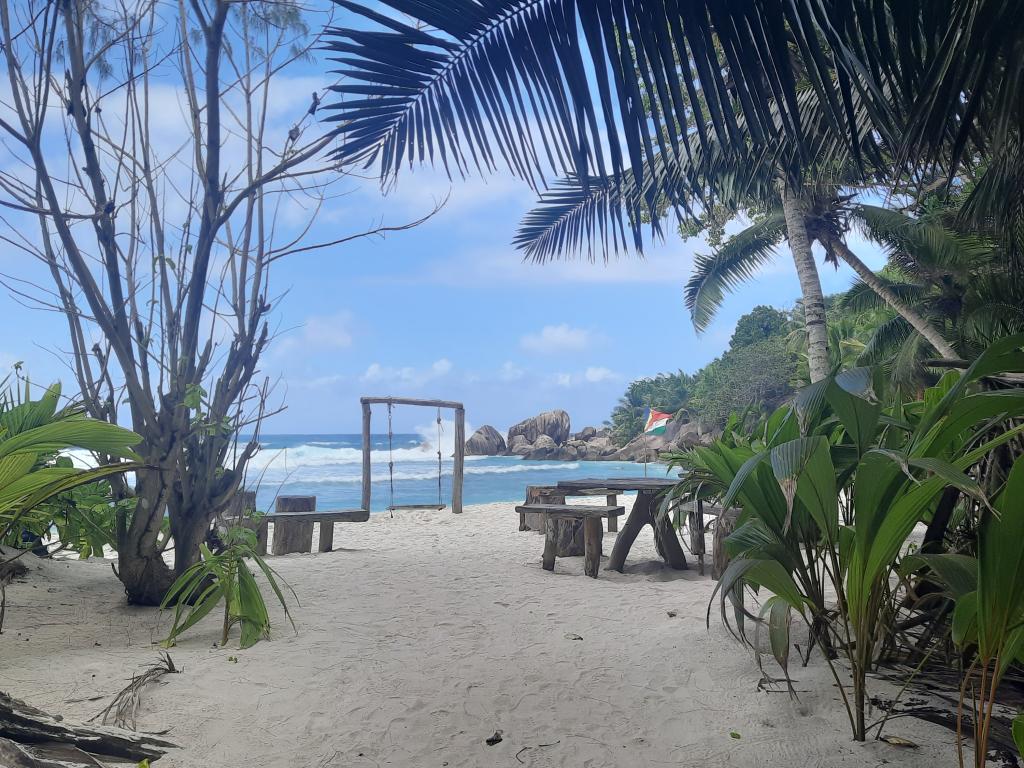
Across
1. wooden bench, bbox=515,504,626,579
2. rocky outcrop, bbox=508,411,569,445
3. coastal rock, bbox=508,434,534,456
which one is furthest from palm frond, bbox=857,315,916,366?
rocky outcrop, bbox=508,411,569,445

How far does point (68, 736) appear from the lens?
142cm

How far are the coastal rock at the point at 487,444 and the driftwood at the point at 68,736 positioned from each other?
36.8 m

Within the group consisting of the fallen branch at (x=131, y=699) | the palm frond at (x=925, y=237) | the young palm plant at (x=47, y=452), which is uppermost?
the palm frond at (x=925, y=237)

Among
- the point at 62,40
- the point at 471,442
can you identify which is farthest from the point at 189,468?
the point at 471,442

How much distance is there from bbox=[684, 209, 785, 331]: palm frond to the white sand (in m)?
8.37

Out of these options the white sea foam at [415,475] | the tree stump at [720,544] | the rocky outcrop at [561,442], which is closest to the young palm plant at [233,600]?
the tree stump at [720,544]

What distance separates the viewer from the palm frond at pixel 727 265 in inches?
437

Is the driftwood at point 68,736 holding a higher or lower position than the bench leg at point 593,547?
higher

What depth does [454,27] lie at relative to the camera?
5.55 ft

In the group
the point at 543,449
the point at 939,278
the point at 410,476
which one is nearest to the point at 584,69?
the point at 939,278

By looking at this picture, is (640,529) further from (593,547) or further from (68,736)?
(68,736)

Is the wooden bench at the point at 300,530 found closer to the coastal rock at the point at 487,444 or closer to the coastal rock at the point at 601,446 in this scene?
the coastal rock at the point at 601,446

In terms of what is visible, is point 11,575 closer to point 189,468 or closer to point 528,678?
point 189,468

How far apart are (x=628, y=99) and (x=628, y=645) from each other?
2224 mm
